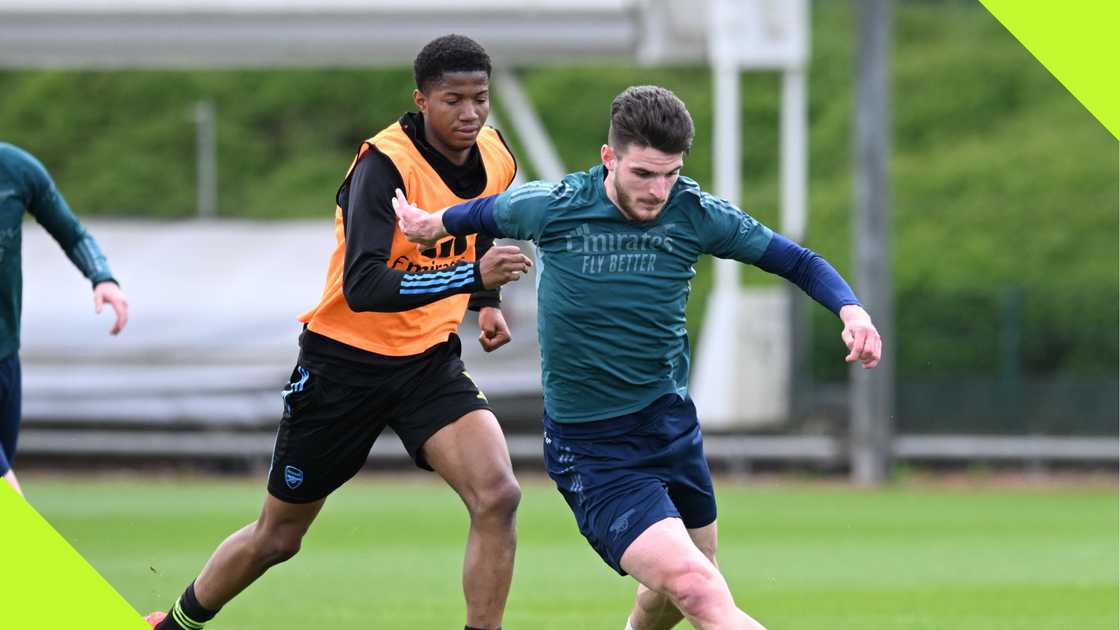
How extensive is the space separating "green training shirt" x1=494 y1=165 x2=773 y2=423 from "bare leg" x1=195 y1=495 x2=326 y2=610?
1511mm

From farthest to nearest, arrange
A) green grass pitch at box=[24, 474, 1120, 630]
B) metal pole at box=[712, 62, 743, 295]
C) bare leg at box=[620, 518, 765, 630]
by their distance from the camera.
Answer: metal pole at box=[712, 62, 743, 295] < green grass pitch at box=[24, 474, 1120, 630] < bare leg at box=[620, 518, 765, 630]

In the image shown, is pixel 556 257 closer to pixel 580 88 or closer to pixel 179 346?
pixel 179 346

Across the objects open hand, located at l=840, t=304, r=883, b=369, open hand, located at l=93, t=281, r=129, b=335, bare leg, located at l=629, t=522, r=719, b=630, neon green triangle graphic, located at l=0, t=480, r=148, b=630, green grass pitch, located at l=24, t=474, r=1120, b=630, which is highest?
open hand, located at l=93, t=281, r=129, b=335

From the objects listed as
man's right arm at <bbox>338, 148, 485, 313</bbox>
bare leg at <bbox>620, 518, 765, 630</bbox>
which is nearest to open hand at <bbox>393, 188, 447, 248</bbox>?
man's right arm at <bbox>338, 148, 485, 313</bbox>

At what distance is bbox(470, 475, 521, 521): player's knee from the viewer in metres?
7.09

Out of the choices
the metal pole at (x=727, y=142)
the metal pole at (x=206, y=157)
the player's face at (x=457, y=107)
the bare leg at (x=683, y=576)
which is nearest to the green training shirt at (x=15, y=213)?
the player's face at (x=457, y=107)

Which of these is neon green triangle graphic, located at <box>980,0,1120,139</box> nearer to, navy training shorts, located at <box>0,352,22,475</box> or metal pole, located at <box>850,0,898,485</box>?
navy training shorts, located at <box>0,352,22,475</box>

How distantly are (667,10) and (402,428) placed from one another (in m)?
17.0

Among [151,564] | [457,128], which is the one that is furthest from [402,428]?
[151,564]

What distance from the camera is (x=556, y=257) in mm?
6477

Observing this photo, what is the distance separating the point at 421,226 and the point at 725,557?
23.6 ft

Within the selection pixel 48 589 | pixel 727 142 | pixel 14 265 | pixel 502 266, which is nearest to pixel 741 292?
pixel 727 142

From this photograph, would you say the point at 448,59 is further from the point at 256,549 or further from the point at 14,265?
the point at 14,265

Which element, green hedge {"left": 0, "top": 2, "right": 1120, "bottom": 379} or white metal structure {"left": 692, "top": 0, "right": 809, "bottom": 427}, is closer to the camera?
white metal structure {"left": 692, "top": 0, "right": 809, "bottom": 427}
